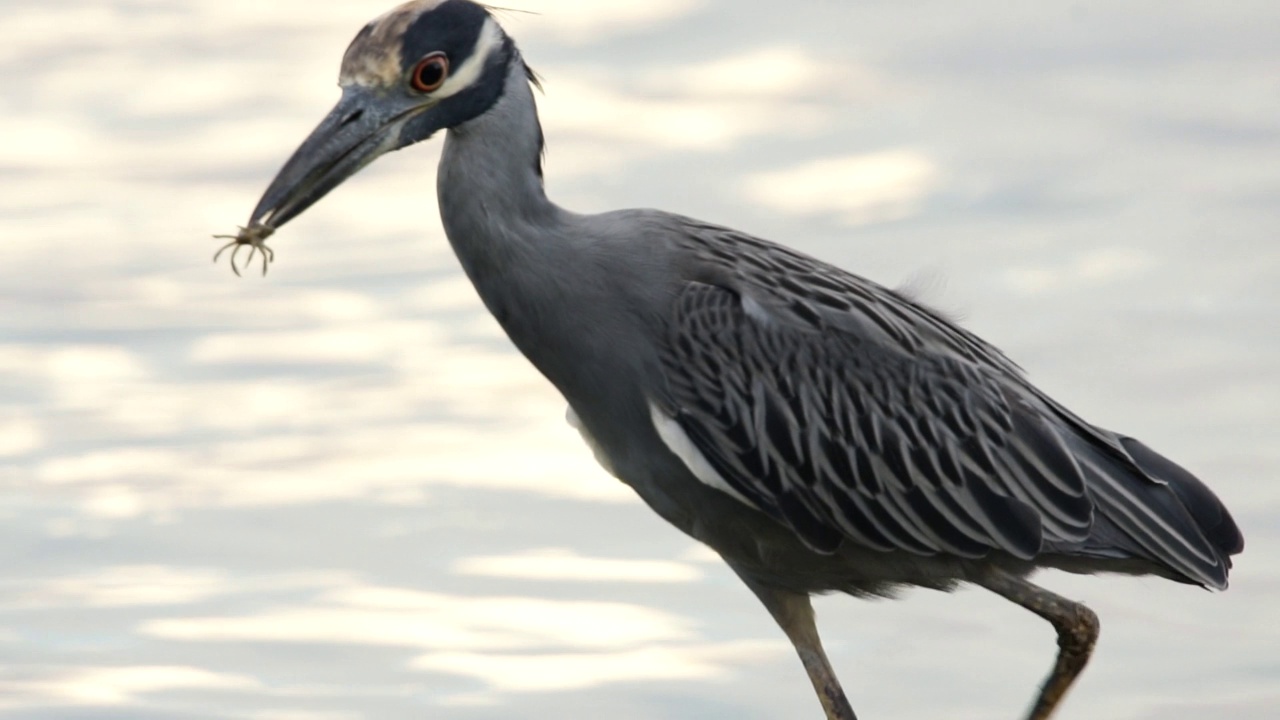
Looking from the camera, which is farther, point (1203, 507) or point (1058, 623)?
point (1203, 507)

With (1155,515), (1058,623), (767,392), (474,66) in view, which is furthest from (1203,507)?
(474,66)

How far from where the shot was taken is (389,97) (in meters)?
7.11

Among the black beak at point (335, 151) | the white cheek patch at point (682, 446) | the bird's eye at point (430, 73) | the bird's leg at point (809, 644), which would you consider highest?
the bird's eye at point (430, 73)

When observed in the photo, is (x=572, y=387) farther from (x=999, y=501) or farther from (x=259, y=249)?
(x=999, y=501)

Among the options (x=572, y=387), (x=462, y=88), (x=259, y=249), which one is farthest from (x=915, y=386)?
(x=259, y=249)

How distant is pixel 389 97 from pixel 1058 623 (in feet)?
12.1

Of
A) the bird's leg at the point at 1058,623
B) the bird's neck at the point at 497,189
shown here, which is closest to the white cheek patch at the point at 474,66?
the bird's neck at the point at 497,189

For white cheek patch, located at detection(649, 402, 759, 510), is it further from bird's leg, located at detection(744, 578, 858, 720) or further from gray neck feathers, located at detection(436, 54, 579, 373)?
bird's leg, located at detection(744, 578, 858, 720)

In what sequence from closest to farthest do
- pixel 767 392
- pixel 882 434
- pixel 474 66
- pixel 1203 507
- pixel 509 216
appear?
pixel 474 66
pixel 509 216
pixel 767 392
pixel 882 434
pixel 1203 507

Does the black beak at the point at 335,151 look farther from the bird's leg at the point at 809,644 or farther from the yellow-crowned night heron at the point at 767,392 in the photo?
the bird's leg at the point at 809,644

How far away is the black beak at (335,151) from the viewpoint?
6977 mm

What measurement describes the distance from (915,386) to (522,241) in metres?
1.92

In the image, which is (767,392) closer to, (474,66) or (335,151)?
(474,66)

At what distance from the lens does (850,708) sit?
849cm
